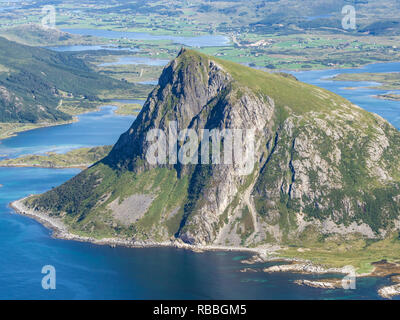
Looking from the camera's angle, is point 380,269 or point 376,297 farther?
point 380,269

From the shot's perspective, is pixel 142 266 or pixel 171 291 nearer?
pixel 171 291

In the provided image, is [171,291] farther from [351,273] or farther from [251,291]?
[351,273]
